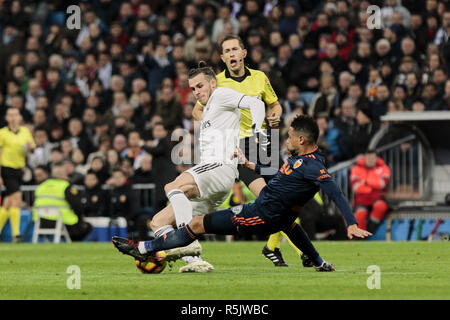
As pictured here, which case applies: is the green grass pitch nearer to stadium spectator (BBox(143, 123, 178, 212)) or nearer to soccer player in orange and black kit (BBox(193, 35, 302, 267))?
soccer player in orange and black kit (BBox(193, 35, 302, 267))

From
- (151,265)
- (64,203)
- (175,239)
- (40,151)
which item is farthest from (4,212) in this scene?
(175,239)

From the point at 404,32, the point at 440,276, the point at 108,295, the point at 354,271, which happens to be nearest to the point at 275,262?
the point at 354,271

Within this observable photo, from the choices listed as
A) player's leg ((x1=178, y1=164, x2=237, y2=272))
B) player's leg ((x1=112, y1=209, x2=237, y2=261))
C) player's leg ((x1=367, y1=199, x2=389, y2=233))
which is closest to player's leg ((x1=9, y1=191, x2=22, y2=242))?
player's leg ((x1=367, y1=199, x2=389, y2=233))

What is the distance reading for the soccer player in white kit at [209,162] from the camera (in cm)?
1079

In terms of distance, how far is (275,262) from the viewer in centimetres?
1190

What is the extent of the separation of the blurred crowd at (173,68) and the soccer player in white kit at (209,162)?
29.1ft

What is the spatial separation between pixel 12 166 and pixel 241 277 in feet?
37.0

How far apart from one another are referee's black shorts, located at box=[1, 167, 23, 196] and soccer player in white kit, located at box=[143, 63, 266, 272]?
9824 mm

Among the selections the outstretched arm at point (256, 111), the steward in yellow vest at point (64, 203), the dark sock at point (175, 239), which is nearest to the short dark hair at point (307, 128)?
the outstretched arm at point (256, 111)

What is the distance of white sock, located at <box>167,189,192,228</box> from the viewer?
1077 cm

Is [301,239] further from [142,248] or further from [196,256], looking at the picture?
[142,248]

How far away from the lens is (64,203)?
20.8 meters

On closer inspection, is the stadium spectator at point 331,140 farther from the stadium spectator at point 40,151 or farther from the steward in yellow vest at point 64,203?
the stadium spectator at point 40,151

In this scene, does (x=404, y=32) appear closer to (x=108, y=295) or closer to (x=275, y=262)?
(x=275, y=262)
